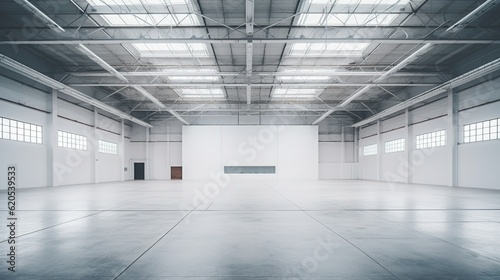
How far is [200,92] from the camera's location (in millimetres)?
26938

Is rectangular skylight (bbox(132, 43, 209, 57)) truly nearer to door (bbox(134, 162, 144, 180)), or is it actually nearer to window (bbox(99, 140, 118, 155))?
window (bbox(99, 140, 118, 155))

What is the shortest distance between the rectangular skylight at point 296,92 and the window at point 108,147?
16988mm

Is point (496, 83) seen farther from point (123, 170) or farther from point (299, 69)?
point (123, 170)

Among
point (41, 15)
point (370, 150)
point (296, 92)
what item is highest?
point (41, 15)

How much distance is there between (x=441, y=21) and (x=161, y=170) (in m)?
31.0

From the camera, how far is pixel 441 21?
13562mm

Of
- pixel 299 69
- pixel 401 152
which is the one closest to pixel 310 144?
pixel 401 152

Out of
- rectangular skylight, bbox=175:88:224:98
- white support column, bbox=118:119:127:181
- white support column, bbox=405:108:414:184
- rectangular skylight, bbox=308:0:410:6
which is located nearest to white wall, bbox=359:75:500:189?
white support column, bbox=405:108:414:184

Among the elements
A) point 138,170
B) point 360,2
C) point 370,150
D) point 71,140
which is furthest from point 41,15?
point 370,150

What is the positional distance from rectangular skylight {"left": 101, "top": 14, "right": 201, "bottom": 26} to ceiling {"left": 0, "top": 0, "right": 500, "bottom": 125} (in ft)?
0.16

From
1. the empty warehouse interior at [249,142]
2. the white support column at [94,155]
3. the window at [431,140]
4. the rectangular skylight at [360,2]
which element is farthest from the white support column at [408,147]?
the white support column at [94,155]

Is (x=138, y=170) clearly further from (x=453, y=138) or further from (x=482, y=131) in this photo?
(x=482, y=131)

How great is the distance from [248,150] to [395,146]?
1522cm

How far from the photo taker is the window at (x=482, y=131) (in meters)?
17.2
